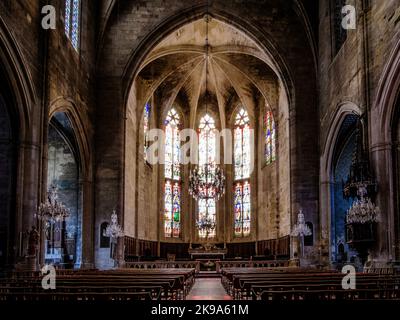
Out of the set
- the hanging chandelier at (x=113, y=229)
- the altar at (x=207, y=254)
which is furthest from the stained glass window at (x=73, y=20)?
the altar at (x=207, y=254)

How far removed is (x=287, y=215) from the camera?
33.8m

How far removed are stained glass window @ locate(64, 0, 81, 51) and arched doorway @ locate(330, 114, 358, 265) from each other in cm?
1297

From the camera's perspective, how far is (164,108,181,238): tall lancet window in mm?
43188

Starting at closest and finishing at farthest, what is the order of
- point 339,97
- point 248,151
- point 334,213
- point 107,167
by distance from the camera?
point 339,97 < point 334,213 < point 107,167 < point 248,151

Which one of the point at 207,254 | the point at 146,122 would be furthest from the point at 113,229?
the point at 146,122

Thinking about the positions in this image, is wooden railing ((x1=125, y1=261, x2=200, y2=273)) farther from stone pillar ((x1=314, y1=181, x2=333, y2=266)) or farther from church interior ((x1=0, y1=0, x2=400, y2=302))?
stone pillar ((x1=314, y1=181, x2=333, y2=266))

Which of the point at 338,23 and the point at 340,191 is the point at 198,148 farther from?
the point at 338,23

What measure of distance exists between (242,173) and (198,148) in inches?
168

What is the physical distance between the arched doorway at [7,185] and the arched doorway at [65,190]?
702 cm

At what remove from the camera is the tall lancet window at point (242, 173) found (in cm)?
4306

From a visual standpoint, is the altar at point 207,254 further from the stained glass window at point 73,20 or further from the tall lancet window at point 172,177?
the stained glass window at point 73,20
